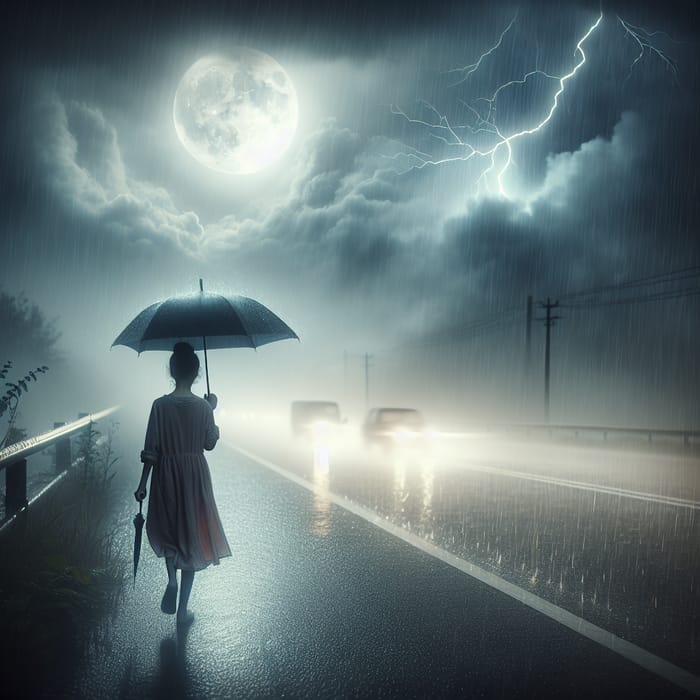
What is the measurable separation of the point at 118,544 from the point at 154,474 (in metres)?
3.06

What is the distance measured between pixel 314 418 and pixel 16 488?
2715 centimetres

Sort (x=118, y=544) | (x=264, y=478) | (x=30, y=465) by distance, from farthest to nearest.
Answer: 1. (x=30, y=465)
2. (x=264, y=478)
3. (x=118, y=544)

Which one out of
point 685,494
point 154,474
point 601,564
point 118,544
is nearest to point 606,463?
point 685,494

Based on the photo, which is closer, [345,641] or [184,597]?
[345,641]

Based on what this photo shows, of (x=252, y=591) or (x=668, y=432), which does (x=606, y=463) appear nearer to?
(x=668, y=432)

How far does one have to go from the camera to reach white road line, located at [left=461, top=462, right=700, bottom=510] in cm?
1091

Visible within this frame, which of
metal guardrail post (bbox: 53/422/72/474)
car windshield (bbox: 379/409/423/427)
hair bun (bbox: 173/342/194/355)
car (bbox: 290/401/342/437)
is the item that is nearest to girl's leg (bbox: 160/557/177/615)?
hair bun (bbox: 173/342/194/355)

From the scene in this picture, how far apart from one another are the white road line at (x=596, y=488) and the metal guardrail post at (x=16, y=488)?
29.1 ft

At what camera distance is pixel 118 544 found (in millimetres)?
7703

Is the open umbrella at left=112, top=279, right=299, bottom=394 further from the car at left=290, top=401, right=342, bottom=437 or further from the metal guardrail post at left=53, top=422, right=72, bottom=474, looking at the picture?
the car at left=290, top=401, right=342, bottom=437

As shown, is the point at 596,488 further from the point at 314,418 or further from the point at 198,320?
the point at 314,418

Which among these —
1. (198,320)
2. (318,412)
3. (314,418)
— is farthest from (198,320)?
(318,412)

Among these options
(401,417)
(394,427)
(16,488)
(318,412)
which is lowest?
(318,412)

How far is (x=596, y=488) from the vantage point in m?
12.9
